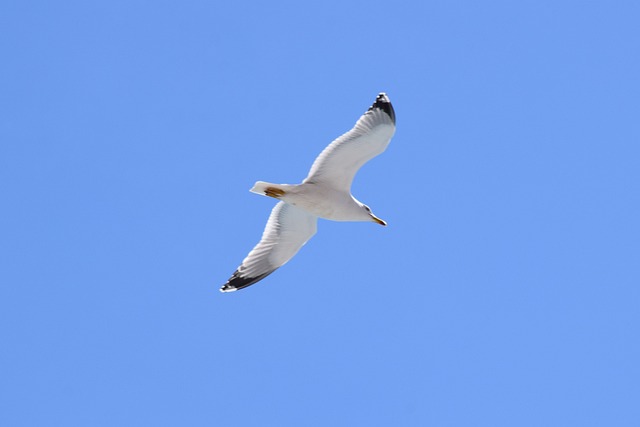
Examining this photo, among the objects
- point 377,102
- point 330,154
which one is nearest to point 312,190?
point 330,154

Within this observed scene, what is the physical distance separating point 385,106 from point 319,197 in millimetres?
1404

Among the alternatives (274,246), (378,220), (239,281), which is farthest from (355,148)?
(239,281)

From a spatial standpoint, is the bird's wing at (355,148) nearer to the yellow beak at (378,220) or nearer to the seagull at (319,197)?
the seagull at (319,197)

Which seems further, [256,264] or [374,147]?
[256,264]

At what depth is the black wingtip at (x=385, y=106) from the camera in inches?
495

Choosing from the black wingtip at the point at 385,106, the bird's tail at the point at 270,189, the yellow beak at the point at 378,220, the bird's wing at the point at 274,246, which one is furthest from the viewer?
the bird's wing at the point at 274,246

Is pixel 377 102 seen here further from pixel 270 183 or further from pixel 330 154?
pixel 270 183

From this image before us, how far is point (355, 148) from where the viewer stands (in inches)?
503

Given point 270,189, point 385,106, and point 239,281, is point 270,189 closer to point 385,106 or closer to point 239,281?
point 239,281

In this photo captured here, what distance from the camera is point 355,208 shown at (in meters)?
13.2

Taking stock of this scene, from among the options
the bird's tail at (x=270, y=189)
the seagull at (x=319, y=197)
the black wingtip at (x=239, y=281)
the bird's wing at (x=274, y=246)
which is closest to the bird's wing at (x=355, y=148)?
the seagull at (x=319, y=197)

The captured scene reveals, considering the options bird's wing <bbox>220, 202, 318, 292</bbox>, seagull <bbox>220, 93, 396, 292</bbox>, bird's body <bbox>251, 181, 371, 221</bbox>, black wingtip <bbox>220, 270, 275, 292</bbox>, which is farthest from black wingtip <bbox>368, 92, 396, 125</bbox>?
black wingtip <bbox>220, 270, 275, 292</bbox>

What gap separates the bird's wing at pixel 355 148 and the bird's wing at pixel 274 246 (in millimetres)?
841

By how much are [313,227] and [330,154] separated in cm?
132
